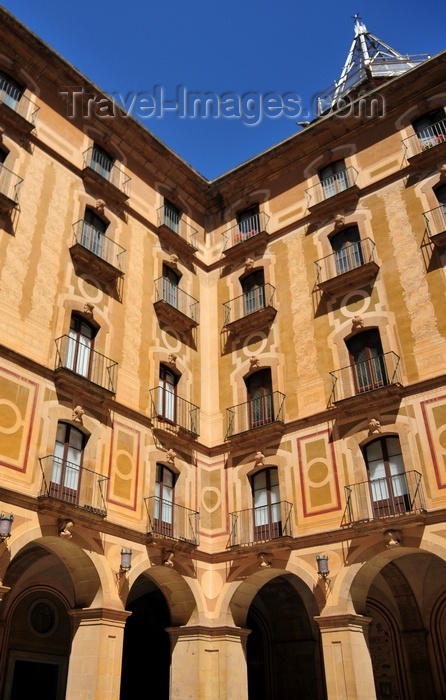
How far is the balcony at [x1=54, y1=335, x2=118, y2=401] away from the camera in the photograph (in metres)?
18.2

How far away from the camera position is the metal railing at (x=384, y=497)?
17.3 m

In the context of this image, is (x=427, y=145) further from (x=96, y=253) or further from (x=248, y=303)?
(x=96, y=253)

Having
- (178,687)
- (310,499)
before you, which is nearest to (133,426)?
(310,499)

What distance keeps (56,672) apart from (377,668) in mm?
10543

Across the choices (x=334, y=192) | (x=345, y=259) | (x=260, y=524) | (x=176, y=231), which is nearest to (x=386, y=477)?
(x=260, y=524)

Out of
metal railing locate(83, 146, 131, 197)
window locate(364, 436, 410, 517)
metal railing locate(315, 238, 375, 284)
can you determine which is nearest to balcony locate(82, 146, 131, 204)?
metal railing locate(83, 146, 131, 197)

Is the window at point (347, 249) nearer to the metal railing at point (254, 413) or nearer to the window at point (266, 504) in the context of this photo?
the metal railing at point (254, 413)

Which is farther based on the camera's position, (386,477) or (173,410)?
(173,410)

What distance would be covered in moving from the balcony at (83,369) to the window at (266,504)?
18.9 ft

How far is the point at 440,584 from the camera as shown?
20281mm

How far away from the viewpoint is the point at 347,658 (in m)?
16.6

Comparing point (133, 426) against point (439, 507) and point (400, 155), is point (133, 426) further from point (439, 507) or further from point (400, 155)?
point (400, 155)

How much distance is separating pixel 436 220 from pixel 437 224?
0.58 feet

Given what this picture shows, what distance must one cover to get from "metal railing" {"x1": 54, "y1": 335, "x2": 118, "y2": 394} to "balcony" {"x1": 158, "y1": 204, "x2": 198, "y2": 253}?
7171 mm
